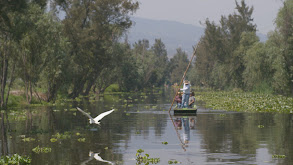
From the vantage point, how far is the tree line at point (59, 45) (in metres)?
39.5

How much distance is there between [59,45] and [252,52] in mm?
30689

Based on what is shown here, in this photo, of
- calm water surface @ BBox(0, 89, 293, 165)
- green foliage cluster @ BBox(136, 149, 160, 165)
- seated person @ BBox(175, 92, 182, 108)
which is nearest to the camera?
green foliage cluster @ BBox(136, 149, 160, 165)

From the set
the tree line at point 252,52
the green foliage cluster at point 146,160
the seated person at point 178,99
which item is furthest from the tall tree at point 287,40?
the green foliage cluster at point 146,160

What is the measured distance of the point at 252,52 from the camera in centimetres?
7062

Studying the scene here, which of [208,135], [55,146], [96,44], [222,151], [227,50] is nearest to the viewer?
[222,151]

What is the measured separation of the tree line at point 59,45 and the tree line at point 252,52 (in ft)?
61.3

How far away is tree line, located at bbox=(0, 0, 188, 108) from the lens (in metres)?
39.5

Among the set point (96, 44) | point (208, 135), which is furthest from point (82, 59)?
point (208, 135)

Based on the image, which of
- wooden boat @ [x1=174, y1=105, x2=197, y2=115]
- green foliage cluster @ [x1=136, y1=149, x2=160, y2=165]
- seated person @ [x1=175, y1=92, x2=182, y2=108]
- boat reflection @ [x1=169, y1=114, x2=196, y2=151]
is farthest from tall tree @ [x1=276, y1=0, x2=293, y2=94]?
green foliage cluster @ [x1=136, y1=149, x2=160, y2=165]

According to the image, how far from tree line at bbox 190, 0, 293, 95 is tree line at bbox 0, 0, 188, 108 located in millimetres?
18685

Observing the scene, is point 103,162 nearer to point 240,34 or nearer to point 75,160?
point 75,160

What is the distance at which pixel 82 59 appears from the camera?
63.6 metres

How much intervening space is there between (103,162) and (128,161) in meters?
0.73

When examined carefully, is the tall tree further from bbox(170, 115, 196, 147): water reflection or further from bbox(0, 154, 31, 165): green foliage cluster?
bbox(0, 154, 31, 165): green foliage cluster
